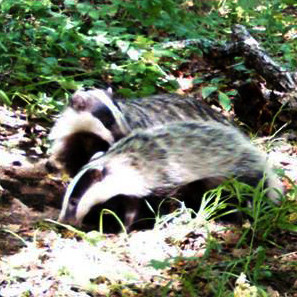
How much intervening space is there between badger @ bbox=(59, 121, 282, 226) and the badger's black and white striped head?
2.24ft

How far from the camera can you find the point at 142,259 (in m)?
3.76

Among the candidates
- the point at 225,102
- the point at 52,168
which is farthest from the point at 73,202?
the point at 225,102

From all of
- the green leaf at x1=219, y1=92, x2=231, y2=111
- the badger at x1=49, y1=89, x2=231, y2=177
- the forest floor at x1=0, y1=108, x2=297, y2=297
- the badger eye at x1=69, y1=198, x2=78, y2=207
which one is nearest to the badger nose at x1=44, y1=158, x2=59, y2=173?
the badger at x1=49, y1=89, x2=231, y2=177

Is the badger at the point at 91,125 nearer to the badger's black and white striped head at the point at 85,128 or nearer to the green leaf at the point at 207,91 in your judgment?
the badger's black and white striped head at the point at 85,128

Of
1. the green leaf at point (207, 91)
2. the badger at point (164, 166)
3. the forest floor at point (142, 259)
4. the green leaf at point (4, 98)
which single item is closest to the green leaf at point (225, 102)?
the green leaf at point (207, 91)

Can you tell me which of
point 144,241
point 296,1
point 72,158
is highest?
point 296,1

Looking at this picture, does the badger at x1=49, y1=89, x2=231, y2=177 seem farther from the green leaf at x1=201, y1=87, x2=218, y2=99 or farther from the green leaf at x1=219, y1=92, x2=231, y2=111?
the green leaf at x1=201, y1=87, x2=218, y2=99

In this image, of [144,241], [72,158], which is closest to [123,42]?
[72,158]

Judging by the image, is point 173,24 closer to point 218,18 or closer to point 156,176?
point 218,18

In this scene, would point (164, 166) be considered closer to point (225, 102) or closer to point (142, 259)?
point (142, 259)

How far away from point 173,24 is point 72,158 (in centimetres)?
225

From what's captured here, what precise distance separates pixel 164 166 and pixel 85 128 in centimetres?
120

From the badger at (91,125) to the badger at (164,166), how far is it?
68cm

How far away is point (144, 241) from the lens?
3965 millimetres
